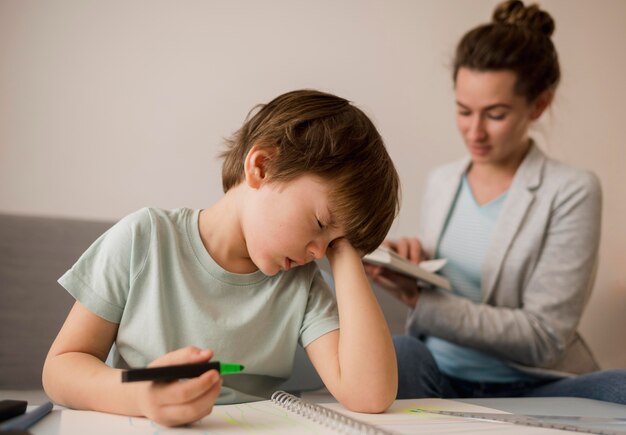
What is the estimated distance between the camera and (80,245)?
66.2 inches

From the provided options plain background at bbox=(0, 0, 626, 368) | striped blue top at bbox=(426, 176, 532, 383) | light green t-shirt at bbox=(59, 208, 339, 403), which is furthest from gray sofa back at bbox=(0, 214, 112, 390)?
striped blue top at bbox=(426, 176, 532, 383)

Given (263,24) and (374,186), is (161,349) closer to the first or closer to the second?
(374,186)

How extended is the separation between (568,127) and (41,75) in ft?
5.96

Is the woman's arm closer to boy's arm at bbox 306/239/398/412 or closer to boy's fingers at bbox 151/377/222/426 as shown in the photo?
boy's arm at bbox 306/239/398/412

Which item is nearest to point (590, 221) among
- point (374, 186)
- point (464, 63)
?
point (464, 63)

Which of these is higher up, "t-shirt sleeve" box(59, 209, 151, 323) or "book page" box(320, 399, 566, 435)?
"t-shirt sleeve" box(59, 209, 151, 323)

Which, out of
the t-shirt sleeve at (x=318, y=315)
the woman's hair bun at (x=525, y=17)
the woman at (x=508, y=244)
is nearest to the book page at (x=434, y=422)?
the t-shirt sleeve at (x=318, y=315)

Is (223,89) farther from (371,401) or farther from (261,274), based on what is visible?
(371,401)

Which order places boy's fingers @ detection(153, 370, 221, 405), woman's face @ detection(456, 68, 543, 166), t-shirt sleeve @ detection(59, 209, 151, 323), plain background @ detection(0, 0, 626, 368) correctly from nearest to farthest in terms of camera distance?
boy's fingers @ detection(153, 370, 221, 405) → t-shirt sleeve @ detection(59, 209, 151, 323) → woman's face @ detection(456, 68, 543, 166) → plain background @ detection(0, 0, 626, 368)

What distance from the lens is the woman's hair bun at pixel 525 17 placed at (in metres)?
1.78

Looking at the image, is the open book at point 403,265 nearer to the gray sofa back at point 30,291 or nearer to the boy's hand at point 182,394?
the boy's hand at point 182,394

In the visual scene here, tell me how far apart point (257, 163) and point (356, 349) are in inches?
11.3

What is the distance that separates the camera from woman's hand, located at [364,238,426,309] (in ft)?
5.09

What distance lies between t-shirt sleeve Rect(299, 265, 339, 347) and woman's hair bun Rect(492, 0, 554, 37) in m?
1.06
